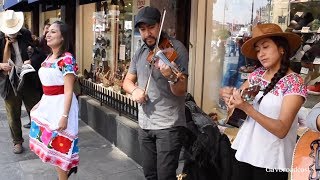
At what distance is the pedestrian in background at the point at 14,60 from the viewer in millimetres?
4914

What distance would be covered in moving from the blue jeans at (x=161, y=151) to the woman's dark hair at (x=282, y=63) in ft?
2.71

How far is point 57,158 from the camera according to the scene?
3465 mm

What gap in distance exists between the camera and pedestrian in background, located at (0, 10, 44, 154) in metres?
4.91

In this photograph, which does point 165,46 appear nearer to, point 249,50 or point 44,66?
point 249,50

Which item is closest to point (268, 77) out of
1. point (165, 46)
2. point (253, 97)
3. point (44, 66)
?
point (253, 97)

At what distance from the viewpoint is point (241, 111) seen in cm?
228

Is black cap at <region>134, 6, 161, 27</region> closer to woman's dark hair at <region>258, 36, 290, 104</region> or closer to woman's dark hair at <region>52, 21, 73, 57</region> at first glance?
woman's dark hair at <region>258, 36, 290, 104</region>

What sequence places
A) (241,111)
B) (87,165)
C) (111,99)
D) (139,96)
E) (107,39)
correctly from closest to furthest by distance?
(241,111), (139,96), (87,165), (111,99), (107,39)

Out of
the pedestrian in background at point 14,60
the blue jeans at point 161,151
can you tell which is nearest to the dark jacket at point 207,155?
the blue jeans at point 161,151

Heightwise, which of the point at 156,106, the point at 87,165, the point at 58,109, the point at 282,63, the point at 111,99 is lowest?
the point at 87,165

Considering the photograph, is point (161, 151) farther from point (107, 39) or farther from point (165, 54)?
point (107, 39)

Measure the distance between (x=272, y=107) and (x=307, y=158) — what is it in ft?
1.26

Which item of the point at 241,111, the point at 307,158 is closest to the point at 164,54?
the point at 241,111

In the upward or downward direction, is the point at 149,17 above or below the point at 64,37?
above
